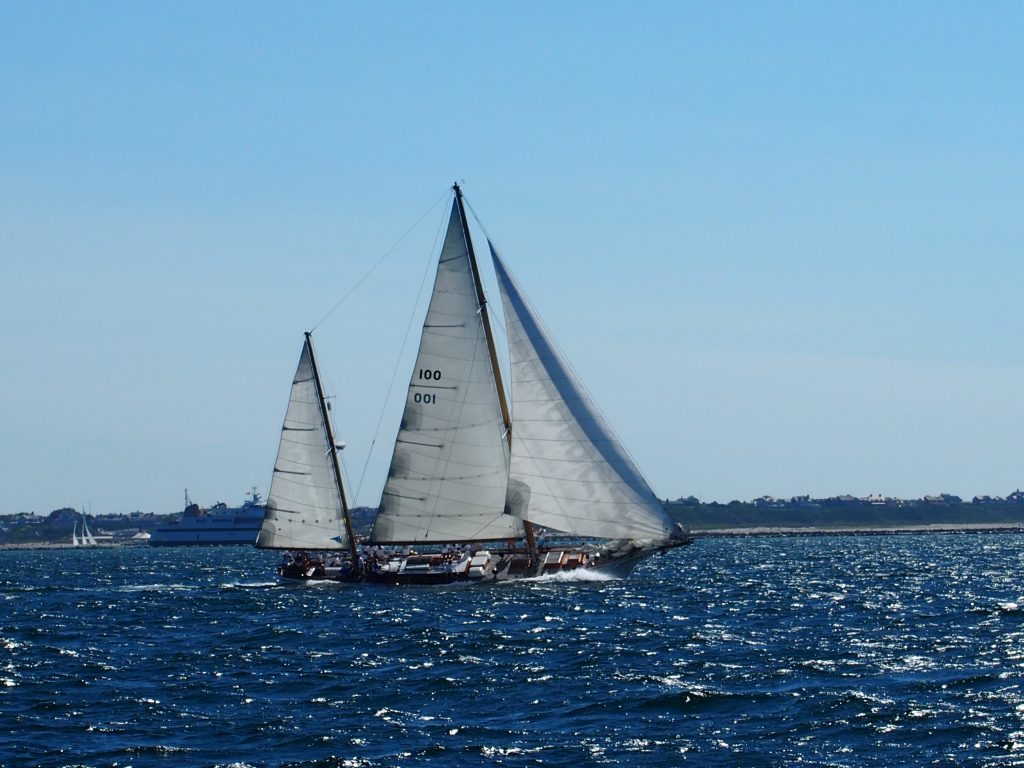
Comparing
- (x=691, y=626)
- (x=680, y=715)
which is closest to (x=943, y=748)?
(x=680, y=715)

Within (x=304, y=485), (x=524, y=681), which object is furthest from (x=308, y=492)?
(x=524, y=681)

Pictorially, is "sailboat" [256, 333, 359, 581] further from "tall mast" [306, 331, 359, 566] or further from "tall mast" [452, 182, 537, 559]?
"tall mast" [452, 182, 537, 559]

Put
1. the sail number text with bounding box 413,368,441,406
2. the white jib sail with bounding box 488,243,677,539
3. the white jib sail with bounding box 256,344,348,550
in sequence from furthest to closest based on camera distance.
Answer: the white jib sail with bounding box 256,344,348,550
the sail number text with bounding box 413,368,441,406
the white jib sail with bounding box 488,243,677,539

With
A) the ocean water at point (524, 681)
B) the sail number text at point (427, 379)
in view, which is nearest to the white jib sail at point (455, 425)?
the sail number text at point (427, 379)

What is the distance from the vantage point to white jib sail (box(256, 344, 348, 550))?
209 feet

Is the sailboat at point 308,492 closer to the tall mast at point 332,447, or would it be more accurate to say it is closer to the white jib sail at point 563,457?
the tall mast at point 332,447

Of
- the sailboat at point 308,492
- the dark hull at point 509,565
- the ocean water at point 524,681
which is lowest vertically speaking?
the ocean water at point 524,681

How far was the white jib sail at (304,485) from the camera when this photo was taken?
63.7m

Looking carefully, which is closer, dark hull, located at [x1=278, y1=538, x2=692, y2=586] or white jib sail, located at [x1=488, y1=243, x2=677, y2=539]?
white jib sail, located at [x1=488, y1=243, x2=677, y2=539]

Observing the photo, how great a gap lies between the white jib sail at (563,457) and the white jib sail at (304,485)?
501 inches

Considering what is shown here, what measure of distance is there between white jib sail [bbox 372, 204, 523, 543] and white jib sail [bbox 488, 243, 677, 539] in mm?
2475

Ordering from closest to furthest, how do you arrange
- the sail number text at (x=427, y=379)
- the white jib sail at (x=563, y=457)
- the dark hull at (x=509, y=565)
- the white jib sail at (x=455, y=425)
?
the white jib sail at (x=563, y=457), the white jib sail at (x=455, y=425), the sail number text at (x=427, y=379), the dark hull at (x=509, y=565)

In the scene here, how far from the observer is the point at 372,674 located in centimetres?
3238

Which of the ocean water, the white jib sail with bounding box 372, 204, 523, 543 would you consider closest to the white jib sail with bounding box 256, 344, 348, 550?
the white jib sail with bounding box 372, 204, 523, 543
